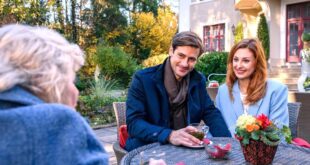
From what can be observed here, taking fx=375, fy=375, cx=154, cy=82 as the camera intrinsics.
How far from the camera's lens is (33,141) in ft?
2.70

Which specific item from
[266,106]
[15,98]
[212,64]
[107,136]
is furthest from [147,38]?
[15,98]

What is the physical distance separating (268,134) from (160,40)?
20259 millimetres

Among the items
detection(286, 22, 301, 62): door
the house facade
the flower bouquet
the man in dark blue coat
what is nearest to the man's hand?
the man in dark blue coat

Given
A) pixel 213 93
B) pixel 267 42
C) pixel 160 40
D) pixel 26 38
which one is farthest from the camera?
pixel 160 40

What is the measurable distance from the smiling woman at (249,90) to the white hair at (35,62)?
1.96 m

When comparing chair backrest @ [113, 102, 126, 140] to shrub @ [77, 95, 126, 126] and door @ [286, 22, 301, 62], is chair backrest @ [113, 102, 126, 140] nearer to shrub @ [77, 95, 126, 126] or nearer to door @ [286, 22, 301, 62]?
shrub @ [77, 95, 126, 126]

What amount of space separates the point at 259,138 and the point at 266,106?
0.97 m

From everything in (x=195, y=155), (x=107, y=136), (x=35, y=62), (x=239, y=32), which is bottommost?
(x=107, y=136)

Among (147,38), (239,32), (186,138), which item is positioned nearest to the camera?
(186,138)

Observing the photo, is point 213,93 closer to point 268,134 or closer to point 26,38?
point 268,134

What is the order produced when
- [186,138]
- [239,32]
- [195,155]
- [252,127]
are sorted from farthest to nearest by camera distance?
[239,32] → [186,138] → [195,155] → [252,127]

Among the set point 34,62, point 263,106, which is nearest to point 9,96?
point 34,62

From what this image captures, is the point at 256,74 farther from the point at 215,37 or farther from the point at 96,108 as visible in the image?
the point at 215,37

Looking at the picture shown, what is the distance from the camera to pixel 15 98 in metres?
0.85
